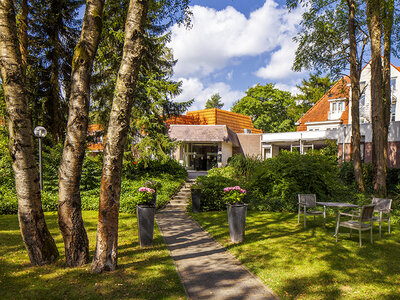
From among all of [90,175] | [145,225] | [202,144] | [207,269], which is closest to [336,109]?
[202,144]

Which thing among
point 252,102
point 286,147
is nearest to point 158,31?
point 286,147

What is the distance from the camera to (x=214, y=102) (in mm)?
64938

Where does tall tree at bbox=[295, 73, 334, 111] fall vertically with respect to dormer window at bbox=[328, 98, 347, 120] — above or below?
above

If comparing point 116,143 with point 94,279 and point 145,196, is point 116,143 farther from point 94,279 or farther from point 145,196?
point 145,196

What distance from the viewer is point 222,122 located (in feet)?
98.5

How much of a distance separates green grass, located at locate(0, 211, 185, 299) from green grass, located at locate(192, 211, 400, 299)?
167 centimetres

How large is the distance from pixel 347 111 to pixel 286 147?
8507 millimetres

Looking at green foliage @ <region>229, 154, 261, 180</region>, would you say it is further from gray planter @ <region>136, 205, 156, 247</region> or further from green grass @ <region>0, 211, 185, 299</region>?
green grass @ <region>0, 211, 185, 299</region>

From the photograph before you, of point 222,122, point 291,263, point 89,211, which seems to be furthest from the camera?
point 222,122

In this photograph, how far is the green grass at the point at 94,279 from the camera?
388 cm

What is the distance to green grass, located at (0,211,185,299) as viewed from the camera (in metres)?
3.88

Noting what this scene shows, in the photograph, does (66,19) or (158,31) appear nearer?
(66,19)

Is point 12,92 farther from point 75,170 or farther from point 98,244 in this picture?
point 98,244

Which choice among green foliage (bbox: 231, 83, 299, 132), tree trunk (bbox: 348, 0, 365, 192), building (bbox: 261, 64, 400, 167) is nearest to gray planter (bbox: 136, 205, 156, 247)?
tree trunk (bbox: 348, 0, 365, 192)
